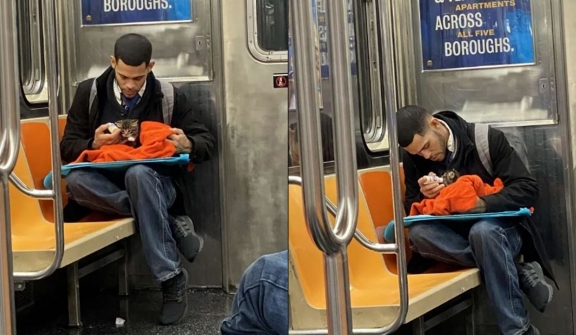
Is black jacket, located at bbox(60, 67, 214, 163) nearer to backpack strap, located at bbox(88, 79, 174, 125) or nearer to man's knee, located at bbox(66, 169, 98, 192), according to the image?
backpack strap, located at bbox(88, 79, 174, 125)

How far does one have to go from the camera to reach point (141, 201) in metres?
3.96

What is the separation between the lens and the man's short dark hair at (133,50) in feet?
14.3

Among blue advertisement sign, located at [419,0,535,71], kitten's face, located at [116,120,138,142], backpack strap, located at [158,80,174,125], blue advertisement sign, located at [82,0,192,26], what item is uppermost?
blue advertisement sign, located at [82,0,192,26]

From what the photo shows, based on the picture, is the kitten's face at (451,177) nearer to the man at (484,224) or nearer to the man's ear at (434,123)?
the man at (484,224)

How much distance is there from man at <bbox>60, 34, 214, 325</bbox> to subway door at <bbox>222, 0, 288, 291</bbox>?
24cm

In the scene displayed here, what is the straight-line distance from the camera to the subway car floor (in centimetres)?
377

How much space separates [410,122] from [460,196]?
35cm

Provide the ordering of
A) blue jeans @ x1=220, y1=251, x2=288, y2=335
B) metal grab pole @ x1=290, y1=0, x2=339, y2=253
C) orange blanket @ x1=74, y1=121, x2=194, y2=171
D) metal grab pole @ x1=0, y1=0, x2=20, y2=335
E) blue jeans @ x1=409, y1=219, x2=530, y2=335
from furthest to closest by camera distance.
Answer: orange blanket @ x1=74, y1=121, x2=194, y2=171 → blue jeans @ x1=409, y1=219, x2=530, y2=335 → blue jeans @ x1=220, y1=251, x2=288, y2=335 → metal grab pole @ x1=0, y1=0, x2=20, y2=335 → metal grab pole @ x1=290, y1=0, x2=339, y2=253

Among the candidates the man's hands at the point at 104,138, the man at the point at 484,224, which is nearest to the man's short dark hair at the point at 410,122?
the man at the point at 484,224

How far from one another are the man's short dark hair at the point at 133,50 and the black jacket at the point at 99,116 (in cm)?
8

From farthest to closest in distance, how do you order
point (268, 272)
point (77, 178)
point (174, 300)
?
point (77, 178) → point (174, 300) → point (268, 272)

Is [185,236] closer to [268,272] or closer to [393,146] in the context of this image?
[268,272]

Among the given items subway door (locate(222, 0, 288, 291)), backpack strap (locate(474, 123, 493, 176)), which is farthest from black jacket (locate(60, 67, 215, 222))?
backpack strap (locate(474, 123, 493, 176))

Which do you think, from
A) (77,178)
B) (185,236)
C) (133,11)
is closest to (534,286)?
(185,236)
